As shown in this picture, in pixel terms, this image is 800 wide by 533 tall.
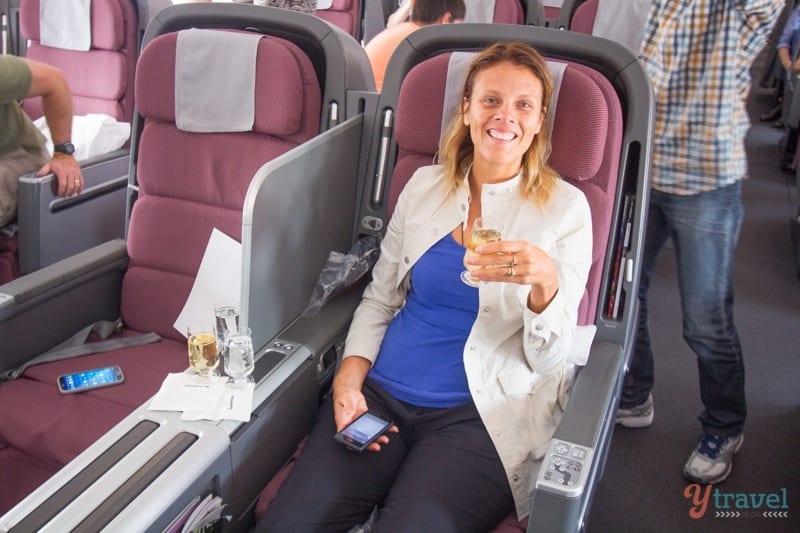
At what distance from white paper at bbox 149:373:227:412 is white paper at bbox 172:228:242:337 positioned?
53 cm

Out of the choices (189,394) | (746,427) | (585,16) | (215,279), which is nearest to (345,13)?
(585,16)

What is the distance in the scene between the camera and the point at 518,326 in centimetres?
152

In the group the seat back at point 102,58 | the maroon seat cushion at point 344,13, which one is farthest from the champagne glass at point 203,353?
the maroon seat cushion at point 344,13

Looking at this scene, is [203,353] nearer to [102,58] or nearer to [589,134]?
[589,134]

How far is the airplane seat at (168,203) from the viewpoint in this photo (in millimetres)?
1665

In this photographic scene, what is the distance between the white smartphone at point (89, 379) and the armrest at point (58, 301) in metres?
0.17

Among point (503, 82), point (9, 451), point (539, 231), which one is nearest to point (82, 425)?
point (9, 451)

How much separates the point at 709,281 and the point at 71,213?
222 cm

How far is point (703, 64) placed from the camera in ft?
5.77

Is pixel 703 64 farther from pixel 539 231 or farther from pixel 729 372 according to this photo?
pixel 729 372

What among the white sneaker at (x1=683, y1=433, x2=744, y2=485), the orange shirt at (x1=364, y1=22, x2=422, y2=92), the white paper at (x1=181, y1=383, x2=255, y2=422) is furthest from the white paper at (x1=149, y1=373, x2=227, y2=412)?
the orange shirt at (x1=364, y1=22, x2=422, y2=92)

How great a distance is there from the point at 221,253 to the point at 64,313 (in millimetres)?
465

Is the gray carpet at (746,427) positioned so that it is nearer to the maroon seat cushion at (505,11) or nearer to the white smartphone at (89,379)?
the white smartphone at (89,379)

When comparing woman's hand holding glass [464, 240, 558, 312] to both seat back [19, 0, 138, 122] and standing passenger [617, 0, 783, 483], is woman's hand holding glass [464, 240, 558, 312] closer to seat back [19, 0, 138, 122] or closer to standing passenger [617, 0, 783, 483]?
standing passenger [617, 0, 783, 483]
